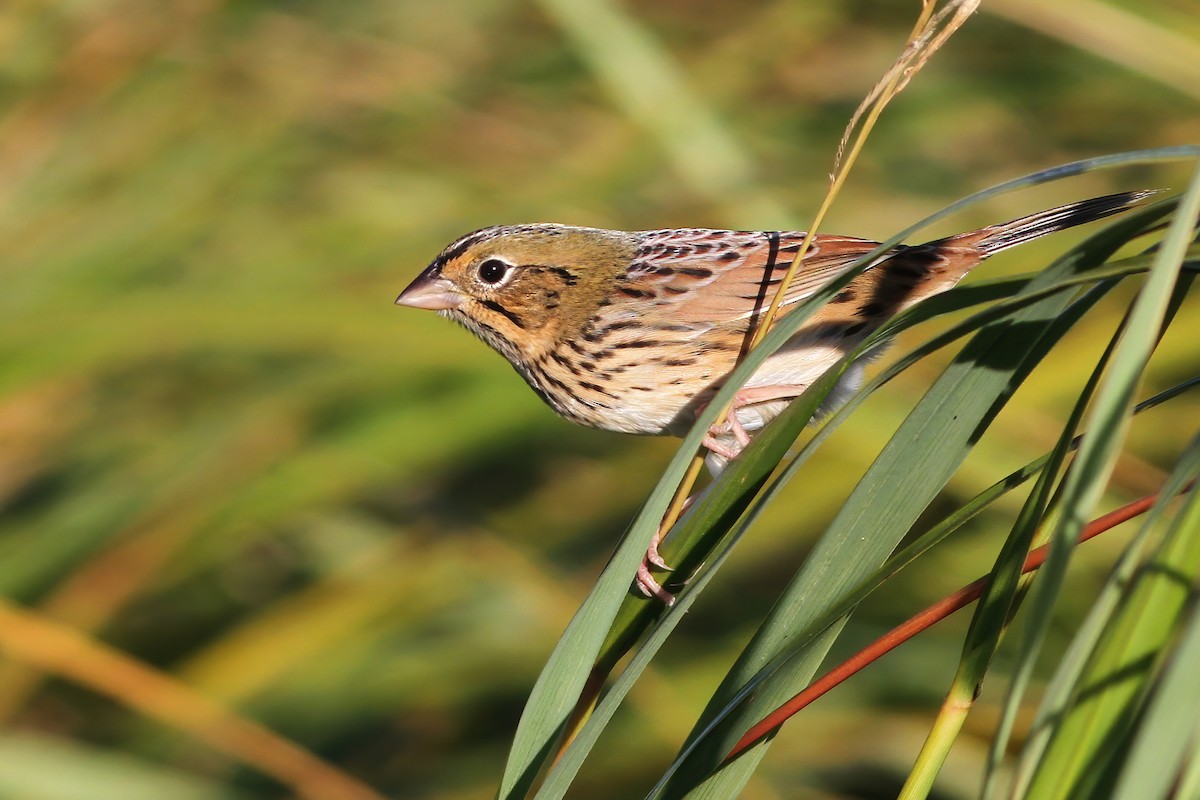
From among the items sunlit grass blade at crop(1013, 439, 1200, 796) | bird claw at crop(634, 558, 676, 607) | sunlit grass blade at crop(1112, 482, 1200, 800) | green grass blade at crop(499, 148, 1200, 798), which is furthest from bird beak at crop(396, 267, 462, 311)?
sunlit grass blade at crop(1112, 482, 1200, 800)

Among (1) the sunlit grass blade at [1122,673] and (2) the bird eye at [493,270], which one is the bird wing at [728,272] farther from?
(1) the sunlit grass blade at [1122,673]

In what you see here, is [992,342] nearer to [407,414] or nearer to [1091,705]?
[1091,705]

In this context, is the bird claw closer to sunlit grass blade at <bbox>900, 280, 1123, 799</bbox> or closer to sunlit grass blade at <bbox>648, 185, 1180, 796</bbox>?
sunlit grass blade at <bbox>648, 185, 1180, 796</bbox>

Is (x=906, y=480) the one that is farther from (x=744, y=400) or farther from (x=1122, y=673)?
(x=744, y=400)

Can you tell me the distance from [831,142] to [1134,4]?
105 cm

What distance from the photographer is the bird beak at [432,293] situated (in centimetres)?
296

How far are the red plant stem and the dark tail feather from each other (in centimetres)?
81

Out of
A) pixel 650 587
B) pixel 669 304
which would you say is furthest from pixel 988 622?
pixel 669 304

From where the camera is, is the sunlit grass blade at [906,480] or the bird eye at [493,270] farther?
the bird eye at [493,270]

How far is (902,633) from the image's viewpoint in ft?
4.57

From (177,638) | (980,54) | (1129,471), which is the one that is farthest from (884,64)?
(177,638)

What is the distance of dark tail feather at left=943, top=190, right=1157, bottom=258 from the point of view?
2.22 meters

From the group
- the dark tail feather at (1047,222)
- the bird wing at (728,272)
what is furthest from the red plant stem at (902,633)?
the bird wing at (728,272)

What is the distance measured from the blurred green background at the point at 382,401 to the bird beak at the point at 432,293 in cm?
35
